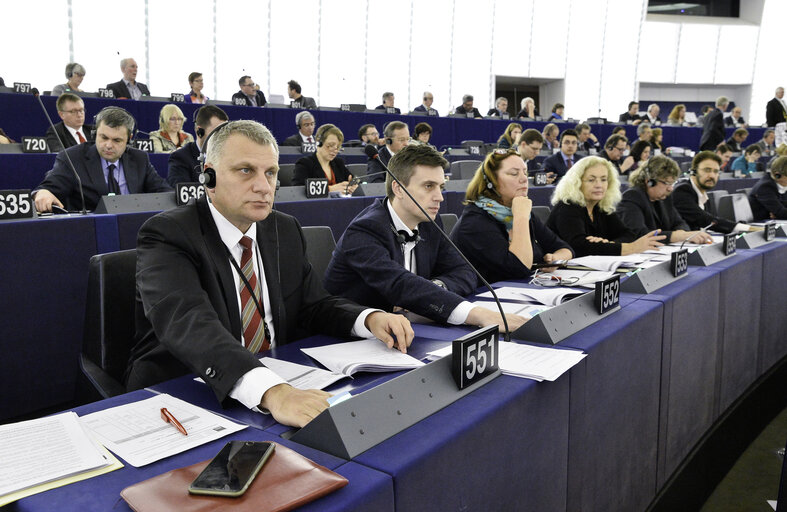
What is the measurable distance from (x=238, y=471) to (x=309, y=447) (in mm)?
138

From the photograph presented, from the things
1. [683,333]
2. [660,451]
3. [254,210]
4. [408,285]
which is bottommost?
[660,451]

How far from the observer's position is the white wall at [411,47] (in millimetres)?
9039

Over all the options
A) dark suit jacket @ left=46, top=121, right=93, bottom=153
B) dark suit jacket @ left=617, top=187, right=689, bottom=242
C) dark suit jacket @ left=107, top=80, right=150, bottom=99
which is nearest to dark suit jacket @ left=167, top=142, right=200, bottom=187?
dark suit jacket @ left=46, top=121, right=93, bottom=153

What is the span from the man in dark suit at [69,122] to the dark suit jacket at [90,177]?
1588 mm

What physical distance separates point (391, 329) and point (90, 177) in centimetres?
272

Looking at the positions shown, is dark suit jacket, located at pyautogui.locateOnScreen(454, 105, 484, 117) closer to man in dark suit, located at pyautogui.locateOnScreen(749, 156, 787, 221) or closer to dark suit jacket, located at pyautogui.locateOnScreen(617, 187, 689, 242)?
man in dark suit, located at pyautogui.locateOnScreen(749, 156, 787, 221)

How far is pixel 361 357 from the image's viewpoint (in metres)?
1.21

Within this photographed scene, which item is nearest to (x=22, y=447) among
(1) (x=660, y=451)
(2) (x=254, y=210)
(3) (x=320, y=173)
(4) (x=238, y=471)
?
(4) (x=238, y=471)

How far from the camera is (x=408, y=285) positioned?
1.69m

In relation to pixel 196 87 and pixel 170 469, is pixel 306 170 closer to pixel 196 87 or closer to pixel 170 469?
pixel 196 87

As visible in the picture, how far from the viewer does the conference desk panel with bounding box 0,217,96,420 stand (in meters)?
2.14

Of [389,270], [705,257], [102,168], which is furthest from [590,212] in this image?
[102,168]

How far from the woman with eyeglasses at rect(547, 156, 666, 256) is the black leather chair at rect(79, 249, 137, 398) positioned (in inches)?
87.5

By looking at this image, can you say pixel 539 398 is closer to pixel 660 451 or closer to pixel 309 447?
pixel 309 447
